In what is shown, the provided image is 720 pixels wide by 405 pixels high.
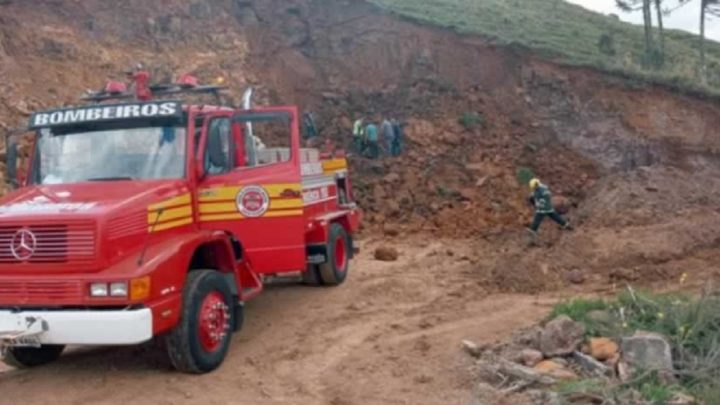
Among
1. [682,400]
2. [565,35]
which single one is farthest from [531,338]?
[565,35]

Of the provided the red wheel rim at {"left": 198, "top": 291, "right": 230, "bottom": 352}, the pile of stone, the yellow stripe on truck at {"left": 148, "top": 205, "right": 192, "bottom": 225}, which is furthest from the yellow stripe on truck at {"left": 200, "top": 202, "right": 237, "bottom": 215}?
the pile of stone

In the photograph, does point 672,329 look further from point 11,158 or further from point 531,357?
point 11,158

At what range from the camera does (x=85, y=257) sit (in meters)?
6.85

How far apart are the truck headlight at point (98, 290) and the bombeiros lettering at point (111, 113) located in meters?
1.96

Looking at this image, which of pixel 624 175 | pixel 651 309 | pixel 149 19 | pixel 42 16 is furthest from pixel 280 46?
pixel 651 309

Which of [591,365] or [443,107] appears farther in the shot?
[443,107]

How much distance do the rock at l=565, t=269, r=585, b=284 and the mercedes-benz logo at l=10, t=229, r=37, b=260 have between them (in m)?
7.89

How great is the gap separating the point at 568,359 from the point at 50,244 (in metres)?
4.73

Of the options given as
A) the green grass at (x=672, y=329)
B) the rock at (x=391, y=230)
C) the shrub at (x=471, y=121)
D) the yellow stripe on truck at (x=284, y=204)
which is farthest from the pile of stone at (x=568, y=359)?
the shrub at (x=471, y=121)

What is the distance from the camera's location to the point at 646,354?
699cm

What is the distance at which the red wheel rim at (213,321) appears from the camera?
7484mm

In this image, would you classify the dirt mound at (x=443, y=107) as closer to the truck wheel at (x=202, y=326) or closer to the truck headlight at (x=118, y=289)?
the truck wheel at (x=202, y=326)

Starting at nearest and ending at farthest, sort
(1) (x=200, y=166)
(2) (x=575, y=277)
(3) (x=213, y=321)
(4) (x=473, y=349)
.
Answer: (3) (x=213, y=321) → (4) (x=473, y=349) → (1) (x=200, y=166) → (2) (x=575, y=277)

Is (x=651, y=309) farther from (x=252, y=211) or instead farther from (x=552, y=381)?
(x=252, y=211)
